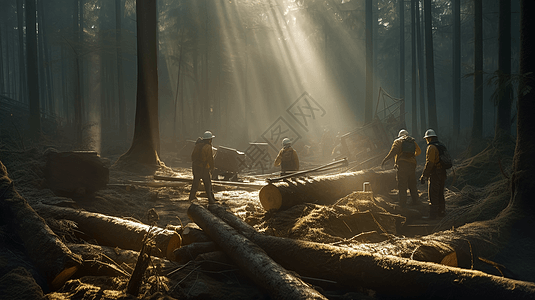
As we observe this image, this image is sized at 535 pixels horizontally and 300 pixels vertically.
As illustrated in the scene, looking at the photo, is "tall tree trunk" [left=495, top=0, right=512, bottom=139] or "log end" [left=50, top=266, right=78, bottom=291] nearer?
"log end" [left=50, top=266, right=78, bottom=291]

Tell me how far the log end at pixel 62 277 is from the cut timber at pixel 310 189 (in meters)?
4.00

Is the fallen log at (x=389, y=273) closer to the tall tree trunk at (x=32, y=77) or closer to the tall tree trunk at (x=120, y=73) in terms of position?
the tall tree trunk at (x=32, y=77)

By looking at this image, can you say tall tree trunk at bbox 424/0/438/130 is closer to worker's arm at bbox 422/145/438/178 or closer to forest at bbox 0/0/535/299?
forest at bbox 0/0/535/299

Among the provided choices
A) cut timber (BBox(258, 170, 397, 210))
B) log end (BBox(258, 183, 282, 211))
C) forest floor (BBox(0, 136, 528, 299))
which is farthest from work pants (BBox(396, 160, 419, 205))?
log end (BBox(258, 183, 282, 211))

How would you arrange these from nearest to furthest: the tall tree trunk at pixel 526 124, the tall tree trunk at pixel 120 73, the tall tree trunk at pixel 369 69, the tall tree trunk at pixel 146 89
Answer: the tall tree trunk at pixel 526 124 → the tall tree trunk at pixel 146 89 → the tall tree trunk at pixel 369 69 → the tall tree trunk at pixel 120 73

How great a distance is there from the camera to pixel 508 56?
445 inches

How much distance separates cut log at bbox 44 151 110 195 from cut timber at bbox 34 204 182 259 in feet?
7.79

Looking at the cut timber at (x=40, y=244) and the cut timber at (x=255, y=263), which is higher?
the cut timber at (x=40, y=244)

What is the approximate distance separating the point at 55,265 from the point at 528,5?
8.13 meters

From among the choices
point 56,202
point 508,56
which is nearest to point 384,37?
point 508,56

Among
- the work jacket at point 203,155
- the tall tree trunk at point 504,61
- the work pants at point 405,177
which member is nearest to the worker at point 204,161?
the work jacket at point 203,155

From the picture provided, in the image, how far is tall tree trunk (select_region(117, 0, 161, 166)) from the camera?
13344 mm

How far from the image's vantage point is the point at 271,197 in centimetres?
681

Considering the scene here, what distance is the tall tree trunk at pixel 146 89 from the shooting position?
525 inches
